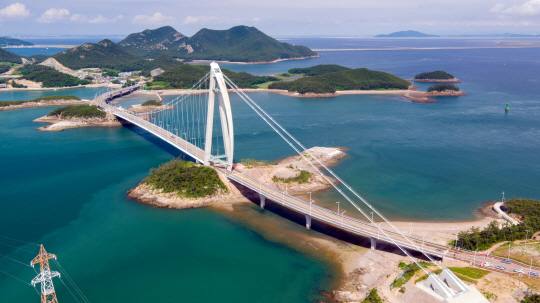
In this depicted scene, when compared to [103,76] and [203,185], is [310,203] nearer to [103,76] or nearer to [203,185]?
[203,185]

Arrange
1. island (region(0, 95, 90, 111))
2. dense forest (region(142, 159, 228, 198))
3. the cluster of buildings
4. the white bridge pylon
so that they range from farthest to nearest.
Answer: the cluster of buildings → island (region(0, 95, 90, 111)) → dense forest (region(142, 159, 228, 198)) → the white bridge pylon

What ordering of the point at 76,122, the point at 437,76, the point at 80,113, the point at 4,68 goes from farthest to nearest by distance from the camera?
the point at 4,68 < the point at 437,76 < the point at 80,113 < the point at 76,122

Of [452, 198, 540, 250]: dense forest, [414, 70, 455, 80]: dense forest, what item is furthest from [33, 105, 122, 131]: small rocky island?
[414, 70, 455, 80]: dense forest

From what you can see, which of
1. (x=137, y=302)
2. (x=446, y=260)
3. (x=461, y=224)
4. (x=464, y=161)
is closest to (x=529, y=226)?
(x=461, y=224)

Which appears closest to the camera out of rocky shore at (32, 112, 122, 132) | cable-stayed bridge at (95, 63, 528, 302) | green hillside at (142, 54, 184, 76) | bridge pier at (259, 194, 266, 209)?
cable-stayed bridge at (95, 63, 528, 302)

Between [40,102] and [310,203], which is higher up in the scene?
[40,102]

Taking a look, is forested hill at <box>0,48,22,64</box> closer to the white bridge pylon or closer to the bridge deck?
the bridge deck

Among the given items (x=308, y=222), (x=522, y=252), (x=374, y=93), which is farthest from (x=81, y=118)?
(x=374, y=93)
